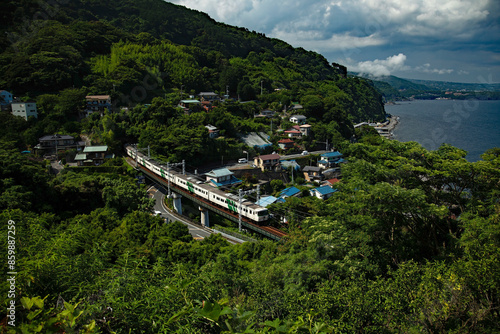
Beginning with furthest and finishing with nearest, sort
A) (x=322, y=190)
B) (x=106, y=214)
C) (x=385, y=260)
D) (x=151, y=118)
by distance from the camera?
(x=151, y=118), (x=322, y=190), (x=106, y=214), (x=385, y=260)

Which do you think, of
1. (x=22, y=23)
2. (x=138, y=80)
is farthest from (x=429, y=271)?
(x=22, y=23)

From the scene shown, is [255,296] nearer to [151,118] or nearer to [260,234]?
[260,234]

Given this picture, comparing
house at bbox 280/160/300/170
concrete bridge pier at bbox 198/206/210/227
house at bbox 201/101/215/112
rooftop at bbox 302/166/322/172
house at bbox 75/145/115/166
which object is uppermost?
house at bbox 201/101/215/112

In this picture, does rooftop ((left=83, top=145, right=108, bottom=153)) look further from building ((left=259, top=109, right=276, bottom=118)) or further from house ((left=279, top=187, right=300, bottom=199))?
building ((left=259, top=109, right=276, bottom=118))

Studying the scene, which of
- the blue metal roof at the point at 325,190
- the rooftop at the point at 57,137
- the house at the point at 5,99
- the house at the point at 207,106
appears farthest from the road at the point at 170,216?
the house at the point at 5,99

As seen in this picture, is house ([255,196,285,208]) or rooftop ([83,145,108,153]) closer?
house ([255,196,285,208])

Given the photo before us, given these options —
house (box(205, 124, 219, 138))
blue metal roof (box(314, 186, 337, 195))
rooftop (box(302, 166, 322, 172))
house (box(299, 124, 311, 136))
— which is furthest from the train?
house (box(299, 124, 311, 136))
